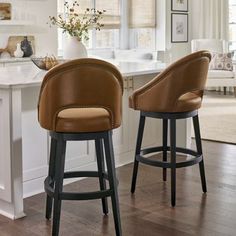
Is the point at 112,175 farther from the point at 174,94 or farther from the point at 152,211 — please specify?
the point at 174,94

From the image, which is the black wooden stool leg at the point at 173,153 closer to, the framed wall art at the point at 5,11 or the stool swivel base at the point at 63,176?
the stool swivel base at the point at 63,176

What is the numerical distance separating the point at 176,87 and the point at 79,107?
0.83m

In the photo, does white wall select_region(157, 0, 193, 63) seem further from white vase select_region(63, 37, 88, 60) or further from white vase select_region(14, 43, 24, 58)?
white vase select_region(63, 37, 88, 60)

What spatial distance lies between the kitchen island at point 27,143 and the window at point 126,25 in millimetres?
4049

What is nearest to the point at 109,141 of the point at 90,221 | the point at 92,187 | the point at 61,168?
the point at 61,168

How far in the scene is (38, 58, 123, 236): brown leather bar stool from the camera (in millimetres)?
2557

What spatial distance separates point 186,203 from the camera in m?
3.37

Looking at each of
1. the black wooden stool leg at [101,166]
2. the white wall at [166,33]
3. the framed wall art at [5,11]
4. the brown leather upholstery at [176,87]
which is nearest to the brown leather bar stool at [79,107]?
the black wooden stool leg at [101,166]

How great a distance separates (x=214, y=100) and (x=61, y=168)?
6.27 metres

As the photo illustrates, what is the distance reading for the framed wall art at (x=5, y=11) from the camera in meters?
6.44

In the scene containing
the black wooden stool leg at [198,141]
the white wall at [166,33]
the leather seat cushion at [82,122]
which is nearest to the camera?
the leather seat cushion at [82,122]

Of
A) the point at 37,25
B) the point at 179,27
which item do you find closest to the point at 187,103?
the point at 37,25

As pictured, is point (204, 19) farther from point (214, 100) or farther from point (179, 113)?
point (179, 113)

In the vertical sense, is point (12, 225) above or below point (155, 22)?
below
